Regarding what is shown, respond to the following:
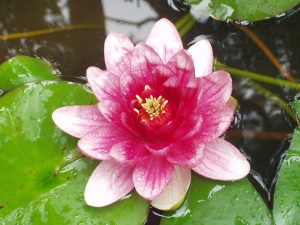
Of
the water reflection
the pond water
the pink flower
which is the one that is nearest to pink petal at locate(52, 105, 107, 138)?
the pink flower

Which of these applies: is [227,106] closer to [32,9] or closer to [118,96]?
[118,96]

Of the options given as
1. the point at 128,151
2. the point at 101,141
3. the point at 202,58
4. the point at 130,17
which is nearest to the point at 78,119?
the point at 101,141

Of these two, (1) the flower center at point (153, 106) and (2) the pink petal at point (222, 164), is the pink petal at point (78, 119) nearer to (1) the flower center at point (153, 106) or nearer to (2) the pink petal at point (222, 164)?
(1) the flower center at point (153, 106)

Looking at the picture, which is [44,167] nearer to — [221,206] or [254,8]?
[221,206]

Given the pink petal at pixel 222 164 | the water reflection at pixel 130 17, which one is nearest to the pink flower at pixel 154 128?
the pink petal at pixel 222 164

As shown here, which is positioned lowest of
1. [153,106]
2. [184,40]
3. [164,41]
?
[184,40]

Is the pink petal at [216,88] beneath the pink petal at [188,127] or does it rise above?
above
